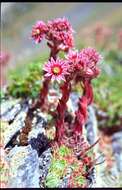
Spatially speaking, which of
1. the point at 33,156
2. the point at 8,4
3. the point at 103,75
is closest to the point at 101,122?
the point at 103,75

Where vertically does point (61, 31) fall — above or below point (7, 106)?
above

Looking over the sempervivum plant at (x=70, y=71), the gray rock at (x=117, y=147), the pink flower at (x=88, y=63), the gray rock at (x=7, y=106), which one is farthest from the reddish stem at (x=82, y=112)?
the gray rock at (x=117, y=147)

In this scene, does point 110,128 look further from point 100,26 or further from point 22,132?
point 100,26

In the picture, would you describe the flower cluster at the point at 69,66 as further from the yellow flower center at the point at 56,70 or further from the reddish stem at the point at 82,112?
the reddish stem at the point at 82,112

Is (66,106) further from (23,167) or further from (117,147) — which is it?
(117,147)

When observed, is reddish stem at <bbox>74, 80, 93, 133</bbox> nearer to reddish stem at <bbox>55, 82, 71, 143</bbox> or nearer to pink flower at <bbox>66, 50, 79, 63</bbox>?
reddish stem at <bbox>55, 82, 71, 143</bbox>

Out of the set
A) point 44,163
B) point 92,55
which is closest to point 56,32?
point 92,55
